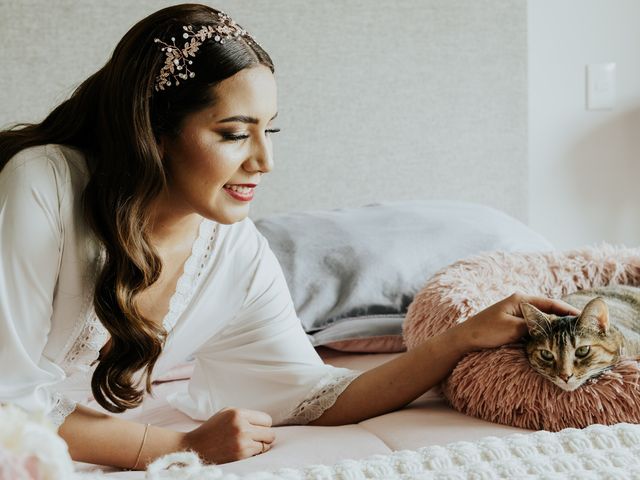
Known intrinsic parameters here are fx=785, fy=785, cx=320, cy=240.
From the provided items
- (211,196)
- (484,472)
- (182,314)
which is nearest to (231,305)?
(182,314)

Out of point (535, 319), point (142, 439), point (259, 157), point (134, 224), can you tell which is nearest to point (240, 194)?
point (259, 157)

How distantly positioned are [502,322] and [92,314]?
64 cm

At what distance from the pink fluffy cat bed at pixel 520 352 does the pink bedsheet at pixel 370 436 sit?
0.13 feet

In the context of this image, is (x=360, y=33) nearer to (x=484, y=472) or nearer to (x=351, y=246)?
(x=351, y=246)

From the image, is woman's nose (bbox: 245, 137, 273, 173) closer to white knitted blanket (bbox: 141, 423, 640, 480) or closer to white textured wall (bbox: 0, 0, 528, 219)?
white knitted blanket (bbox: 141, 423, 640, 480)

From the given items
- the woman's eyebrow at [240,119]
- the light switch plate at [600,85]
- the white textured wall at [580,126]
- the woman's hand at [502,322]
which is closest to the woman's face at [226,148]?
the woman's eyebrow at [240,119]

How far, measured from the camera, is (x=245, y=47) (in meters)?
1.18

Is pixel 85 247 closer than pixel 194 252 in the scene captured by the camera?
Yes

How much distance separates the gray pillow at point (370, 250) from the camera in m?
1.74

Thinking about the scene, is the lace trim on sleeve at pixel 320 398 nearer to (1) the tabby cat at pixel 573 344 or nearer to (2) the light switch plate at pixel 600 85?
(1) the tabby cat at pixel 573 344

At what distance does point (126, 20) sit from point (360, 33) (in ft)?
2.17

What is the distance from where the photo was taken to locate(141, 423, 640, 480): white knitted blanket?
0.86 m

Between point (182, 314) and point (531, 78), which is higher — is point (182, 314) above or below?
below

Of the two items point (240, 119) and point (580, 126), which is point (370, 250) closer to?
point (240, 119)
